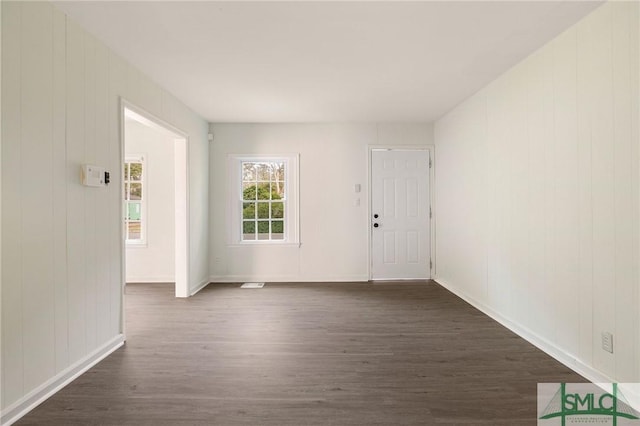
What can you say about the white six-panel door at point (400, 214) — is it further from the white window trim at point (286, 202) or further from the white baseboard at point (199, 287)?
the white baseboard at point (199, 287)

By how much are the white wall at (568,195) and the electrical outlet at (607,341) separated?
0.11ft

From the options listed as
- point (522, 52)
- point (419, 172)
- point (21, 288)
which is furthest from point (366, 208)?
point (21, 288)

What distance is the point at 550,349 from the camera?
2689mm

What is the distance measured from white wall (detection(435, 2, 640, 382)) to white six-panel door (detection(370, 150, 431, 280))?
56.3 inches

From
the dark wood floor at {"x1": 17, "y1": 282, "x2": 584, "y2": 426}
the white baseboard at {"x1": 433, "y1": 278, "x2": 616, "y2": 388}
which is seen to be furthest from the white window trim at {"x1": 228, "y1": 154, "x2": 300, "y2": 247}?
the white baseboard at {"x1": 433, "y1": 278, "x2": 616, "y2": 388}

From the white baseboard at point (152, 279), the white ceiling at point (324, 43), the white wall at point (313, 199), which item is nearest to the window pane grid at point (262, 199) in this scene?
the white wall at point (313, 199)

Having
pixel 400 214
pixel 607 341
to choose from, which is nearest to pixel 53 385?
pixel 607 341

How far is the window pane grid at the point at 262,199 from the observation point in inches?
213

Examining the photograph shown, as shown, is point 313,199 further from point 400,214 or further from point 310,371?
point 310,371

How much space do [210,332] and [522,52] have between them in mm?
3917

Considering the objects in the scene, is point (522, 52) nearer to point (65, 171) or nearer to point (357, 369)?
point (357, 369)

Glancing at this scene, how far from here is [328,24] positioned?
2422mm

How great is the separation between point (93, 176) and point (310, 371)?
7.38 feet

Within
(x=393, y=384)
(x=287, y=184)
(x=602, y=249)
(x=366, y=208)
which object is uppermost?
(x=287, y=184)
